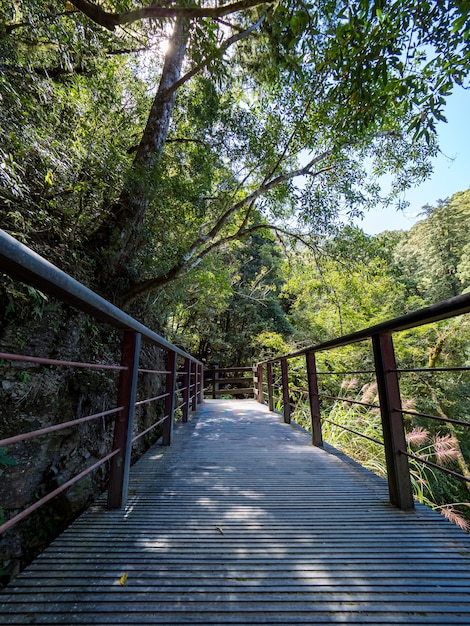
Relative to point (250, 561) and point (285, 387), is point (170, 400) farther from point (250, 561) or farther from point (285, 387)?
point (285, 387)

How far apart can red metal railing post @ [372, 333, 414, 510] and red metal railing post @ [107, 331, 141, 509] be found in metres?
1.39

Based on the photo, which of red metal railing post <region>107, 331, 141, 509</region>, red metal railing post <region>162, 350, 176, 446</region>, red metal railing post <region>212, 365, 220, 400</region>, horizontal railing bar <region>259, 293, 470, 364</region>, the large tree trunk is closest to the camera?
horizontal railing bar <region>259, 293, 470, 364</region>

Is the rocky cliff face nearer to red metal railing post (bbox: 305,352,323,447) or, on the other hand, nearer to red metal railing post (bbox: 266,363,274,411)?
red metal railing post (bbox: 305,352,323,447)

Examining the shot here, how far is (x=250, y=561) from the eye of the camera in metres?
1.01

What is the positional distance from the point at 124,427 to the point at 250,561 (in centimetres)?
86

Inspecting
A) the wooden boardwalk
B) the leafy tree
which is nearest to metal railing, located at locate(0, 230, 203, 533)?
the wooden boardwalk

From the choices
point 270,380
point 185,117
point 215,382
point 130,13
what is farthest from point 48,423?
point 215,382

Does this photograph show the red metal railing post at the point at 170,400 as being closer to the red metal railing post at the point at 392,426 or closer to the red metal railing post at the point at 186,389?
the red metal railing post at the point at 186,389

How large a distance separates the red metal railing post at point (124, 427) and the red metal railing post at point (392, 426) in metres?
1.39

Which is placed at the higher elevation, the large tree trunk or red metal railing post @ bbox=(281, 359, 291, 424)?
the large tree trunk

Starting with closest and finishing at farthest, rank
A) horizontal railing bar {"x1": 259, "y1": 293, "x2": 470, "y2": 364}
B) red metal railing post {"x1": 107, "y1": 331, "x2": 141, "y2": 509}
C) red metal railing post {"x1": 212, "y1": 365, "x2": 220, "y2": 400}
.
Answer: horizontal railing bar {"x1": 259, "y1": 293, "x2": 470, "y2": 364} → red metal railing post {"x1": 107, "y1": 331, "x2": 141, "y2": 509} → red metal railing post {"x1": 212, "y1": 365, "x2": 220, "y2": 400}

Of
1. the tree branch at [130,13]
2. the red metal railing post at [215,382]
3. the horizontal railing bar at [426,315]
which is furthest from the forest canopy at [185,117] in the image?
the red metal railing post at [215,382]

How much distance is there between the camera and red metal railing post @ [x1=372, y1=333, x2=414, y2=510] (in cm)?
142

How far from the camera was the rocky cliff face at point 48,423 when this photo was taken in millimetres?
1889
